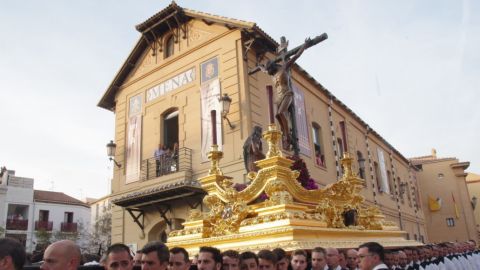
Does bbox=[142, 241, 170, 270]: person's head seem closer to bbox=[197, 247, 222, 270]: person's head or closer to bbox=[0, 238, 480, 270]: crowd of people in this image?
bbox=[0, 238, 480, 270]: crowd of people

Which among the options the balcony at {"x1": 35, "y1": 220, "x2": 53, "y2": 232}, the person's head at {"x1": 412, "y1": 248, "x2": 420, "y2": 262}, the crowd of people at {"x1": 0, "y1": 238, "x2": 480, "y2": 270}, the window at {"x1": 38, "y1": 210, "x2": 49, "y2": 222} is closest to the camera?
the crowd of people at {"x1": 0, "y1": 238, "x2": 480, "y2": 270}

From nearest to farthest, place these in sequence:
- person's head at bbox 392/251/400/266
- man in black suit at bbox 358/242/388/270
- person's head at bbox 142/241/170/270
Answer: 1. person's head at bbox 142/241/170/270
2. man in black suit at bbox 358/242/388/270
3. person's head at bbox 392/251/400/266

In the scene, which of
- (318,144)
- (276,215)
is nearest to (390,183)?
(318,144)

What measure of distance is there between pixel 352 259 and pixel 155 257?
2.75 m

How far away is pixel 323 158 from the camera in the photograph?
48.6 ft

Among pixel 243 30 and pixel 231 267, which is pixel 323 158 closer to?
pixel 243 30

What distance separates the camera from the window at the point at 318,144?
47.2ft

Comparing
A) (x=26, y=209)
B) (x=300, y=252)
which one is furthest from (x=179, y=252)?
(x=26, y=209)

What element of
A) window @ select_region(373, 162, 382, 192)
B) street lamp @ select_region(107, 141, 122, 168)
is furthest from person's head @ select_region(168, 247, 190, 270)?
window @ select_region(373, 162, 382, 192)

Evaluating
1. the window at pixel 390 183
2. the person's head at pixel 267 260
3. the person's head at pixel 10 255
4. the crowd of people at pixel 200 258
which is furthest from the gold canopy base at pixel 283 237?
the window at pixel 390 183

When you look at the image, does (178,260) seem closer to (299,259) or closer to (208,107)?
(299,259)

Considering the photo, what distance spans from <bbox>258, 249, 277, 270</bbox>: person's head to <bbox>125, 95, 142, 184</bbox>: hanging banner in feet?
33.2

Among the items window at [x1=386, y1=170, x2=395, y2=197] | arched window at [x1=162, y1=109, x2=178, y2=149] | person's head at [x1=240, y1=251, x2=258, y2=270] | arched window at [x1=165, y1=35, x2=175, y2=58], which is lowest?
person's head at [x1=240, y1=251, x2=258, y2=270]

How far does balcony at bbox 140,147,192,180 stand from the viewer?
11867 millimetres
